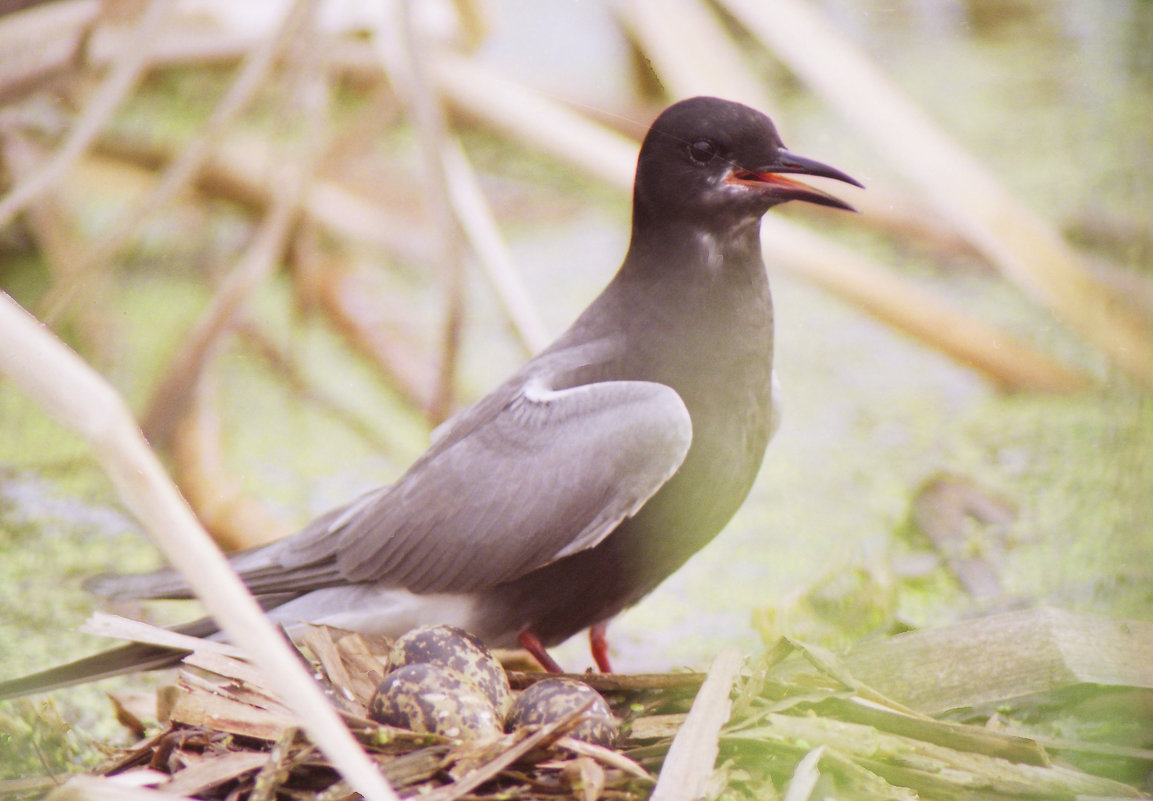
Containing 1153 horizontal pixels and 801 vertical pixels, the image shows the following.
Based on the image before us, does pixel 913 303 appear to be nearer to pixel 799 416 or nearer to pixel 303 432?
pixel 799 416

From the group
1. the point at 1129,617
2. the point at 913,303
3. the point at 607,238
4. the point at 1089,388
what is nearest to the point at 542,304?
the point at 607,238

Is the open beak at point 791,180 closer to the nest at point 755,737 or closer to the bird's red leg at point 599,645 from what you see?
the nest at point 755,737

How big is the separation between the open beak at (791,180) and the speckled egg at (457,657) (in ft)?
1.85

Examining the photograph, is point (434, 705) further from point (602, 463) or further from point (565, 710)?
point (602, 463)

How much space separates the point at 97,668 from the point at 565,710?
0.56 metres

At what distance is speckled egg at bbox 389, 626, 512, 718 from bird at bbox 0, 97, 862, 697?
134 mm

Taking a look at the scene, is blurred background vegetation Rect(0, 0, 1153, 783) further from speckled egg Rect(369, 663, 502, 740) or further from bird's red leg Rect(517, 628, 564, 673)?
speckled egg Rect(369, 663, 502, 740)

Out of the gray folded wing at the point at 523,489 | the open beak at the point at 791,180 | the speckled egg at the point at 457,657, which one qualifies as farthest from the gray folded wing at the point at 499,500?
the open beak at the point at 791,180

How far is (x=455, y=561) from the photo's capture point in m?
1.25

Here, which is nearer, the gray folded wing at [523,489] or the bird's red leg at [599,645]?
the gray folded wing at [523,489]

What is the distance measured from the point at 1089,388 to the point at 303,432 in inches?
52.1

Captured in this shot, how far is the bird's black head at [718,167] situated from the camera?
113 cm

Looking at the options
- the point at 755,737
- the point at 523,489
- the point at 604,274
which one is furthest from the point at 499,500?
the point at 604,274

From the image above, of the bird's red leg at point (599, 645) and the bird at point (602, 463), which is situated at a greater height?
the bird at point (602, 463)
